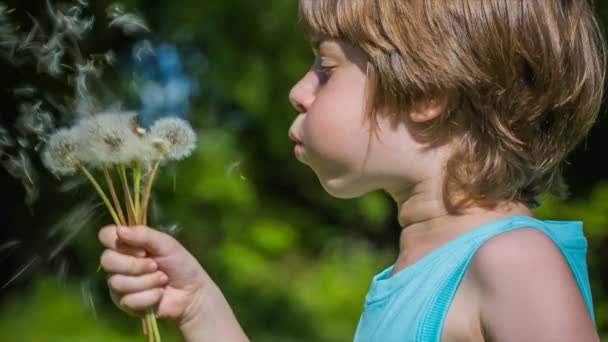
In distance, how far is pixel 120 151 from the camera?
158 centimetres

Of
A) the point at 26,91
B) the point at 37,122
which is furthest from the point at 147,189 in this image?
the point at 26,91

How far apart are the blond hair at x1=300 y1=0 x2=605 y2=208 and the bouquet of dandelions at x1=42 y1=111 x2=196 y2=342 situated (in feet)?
1.01

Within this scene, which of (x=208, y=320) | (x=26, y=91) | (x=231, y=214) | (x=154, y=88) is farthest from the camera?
(x=231, y=214)

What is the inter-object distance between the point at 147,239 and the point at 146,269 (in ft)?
0.19

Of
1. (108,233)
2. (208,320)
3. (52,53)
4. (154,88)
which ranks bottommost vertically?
(208,320)

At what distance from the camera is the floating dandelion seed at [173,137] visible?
162 cm

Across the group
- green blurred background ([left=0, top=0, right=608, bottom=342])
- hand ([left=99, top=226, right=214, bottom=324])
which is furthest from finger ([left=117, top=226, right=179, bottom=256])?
green blurred background ([left=0, top=0, right=608, bottom=342])

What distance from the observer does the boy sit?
166 centimetres

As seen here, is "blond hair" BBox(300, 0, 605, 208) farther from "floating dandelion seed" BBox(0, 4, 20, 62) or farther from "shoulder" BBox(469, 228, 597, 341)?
"floating dandelion seed" BBox(0, 4, 20, 62)

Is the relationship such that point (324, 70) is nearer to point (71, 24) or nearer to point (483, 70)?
point (483, 70)

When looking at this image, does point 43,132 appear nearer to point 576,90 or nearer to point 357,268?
point 576,90

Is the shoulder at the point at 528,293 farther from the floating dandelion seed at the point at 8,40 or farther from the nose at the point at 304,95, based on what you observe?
the floating dandelion seed at the point at 8,40

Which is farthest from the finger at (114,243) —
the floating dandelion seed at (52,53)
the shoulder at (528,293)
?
the shoulder at (528,293)

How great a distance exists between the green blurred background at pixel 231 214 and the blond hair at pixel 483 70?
249 centimetres
